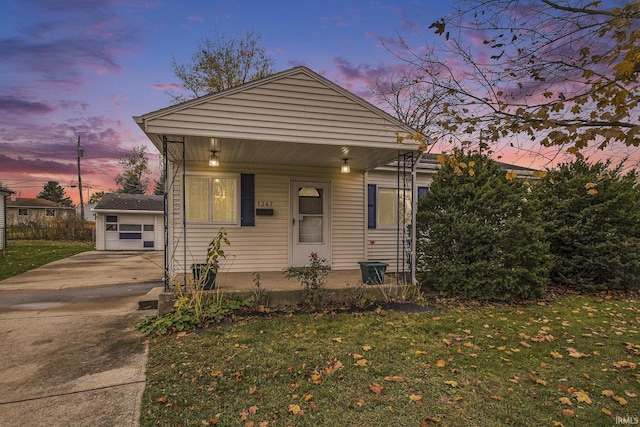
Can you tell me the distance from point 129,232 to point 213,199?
12.7 metres

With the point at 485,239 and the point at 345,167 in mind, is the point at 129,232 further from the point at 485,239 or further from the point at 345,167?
the point at 485,239

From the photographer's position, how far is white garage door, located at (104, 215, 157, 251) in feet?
56.8

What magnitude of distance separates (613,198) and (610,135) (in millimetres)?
6394

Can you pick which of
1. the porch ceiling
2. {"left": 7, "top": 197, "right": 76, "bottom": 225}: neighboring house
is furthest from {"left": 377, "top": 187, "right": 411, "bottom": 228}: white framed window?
{"left": 7, "top": 197, "right": 76, "bottom": 225}: neighboring house

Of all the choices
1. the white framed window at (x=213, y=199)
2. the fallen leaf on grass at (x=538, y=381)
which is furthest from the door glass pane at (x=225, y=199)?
the fallen leaf on grass at (x=538, y=381)

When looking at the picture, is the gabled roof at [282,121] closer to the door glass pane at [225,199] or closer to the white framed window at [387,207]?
the door glass pane at [225,199]

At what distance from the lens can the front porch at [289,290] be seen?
5.45 metres

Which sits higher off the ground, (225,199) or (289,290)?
(225,199)

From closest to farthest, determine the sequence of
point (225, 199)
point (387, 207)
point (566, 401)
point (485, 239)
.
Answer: point (566, 401), point (485, 239), point (225, 199), point (387, 207)

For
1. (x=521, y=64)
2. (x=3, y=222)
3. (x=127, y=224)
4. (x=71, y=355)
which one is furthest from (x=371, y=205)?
(x=3, y=222)

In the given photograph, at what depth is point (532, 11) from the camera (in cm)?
333

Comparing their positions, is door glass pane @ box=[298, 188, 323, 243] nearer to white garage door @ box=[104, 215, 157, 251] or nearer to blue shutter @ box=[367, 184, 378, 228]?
blue shutter @ box=[367, 184, 378, 228]

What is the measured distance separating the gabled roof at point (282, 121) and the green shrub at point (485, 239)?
4.86ft

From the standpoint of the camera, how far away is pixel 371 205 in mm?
8656
